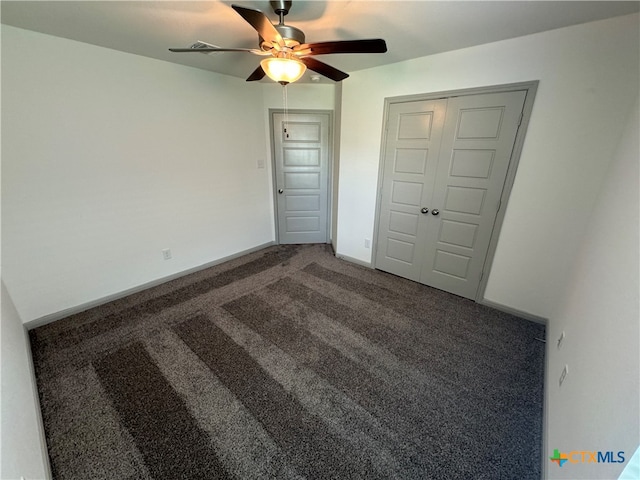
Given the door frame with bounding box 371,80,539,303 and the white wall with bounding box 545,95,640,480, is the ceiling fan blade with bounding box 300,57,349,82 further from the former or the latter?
the white wall with bounding box 545,95,640,480

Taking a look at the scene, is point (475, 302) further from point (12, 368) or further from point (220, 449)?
point (12, 368)

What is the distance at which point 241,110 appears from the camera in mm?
3363

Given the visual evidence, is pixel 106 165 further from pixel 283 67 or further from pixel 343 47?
pixel 343 47

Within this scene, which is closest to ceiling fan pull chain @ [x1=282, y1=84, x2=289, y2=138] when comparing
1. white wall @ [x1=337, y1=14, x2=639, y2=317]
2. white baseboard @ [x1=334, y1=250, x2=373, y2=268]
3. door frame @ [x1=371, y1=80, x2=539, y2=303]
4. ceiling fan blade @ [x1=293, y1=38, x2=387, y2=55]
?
white wall @ [x1=337, y1=14, x2=639, y2=317]

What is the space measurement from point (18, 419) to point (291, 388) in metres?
1.32

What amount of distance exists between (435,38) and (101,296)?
3.94m

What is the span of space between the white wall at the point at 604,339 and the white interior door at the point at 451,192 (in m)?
0.74

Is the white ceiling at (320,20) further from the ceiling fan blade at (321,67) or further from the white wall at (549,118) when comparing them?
the ceiling fan blade at (321,67)

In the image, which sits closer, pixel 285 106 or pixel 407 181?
pixel 407 181

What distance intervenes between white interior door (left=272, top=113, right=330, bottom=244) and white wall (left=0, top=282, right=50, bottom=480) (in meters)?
3.04

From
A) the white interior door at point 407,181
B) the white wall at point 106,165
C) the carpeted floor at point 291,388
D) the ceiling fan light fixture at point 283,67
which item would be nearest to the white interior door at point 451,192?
the white interior door at point 407,181

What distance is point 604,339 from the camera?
1122 millimetres

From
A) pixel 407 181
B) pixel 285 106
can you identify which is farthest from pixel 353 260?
pixel 285 106

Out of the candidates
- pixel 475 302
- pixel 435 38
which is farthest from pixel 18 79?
pixel 475 302
